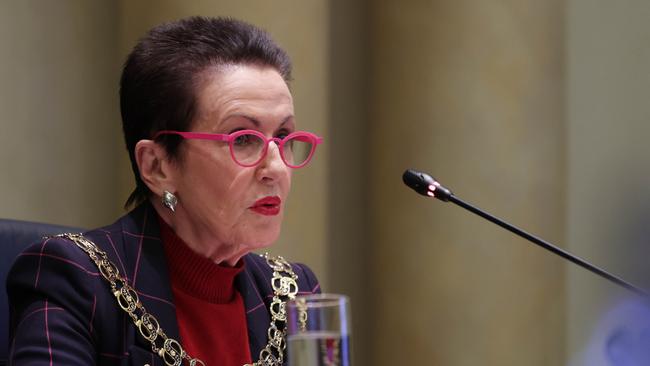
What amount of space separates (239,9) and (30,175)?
755mm

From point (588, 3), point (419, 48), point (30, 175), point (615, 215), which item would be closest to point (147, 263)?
point (30, 175)

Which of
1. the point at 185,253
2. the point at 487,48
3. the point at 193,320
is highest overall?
the point at 487,48

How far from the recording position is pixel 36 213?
3.13 m

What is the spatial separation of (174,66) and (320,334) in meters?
1.00

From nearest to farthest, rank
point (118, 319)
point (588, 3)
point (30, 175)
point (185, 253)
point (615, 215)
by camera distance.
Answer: point (118, 319)
point (185, 253)
point (30, 175)
point (615, 215)
point (588, 3)

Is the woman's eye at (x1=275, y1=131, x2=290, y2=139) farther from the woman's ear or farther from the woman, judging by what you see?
the woman's ear

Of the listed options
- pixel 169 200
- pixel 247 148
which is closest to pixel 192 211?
pixel 169 200

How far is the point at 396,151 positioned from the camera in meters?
3.29

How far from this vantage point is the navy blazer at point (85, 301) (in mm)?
1813

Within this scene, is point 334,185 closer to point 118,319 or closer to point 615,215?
point 615,215

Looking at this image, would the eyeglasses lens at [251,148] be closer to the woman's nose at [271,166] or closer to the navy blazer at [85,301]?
the woman's nose at [271,166]

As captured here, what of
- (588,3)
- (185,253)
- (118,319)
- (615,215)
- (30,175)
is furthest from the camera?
(588,3)

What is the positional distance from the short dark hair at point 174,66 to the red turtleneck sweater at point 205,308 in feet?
0.62

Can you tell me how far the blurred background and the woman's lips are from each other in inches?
44.7
